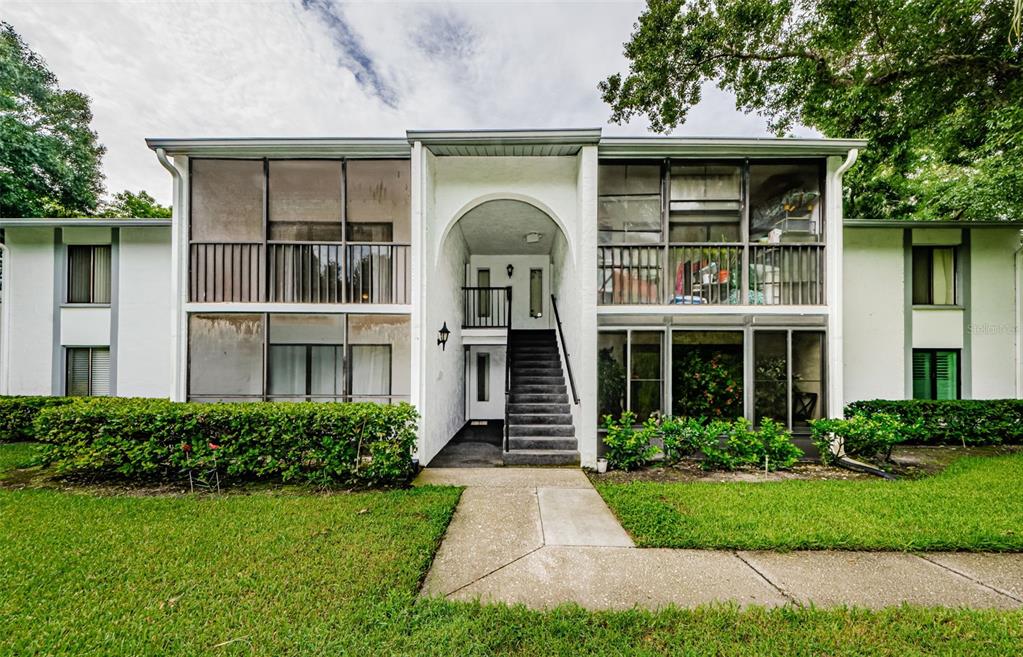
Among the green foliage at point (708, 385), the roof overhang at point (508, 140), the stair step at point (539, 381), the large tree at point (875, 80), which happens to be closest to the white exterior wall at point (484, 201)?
the roof overhang at point (508, 140)

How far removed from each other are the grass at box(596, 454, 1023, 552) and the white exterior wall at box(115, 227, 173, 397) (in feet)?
32.5

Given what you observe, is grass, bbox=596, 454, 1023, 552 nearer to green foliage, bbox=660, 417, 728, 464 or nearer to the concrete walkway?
the concrete walkway

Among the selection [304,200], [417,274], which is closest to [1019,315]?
[417,274]

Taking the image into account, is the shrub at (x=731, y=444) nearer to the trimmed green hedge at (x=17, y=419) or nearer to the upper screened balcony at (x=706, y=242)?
the upper screened balcony at (x=706, y=242)

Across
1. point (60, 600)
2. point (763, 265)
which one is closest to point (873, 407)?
point (763, 265)

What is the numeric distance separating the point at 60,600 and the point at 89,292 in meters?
9.08

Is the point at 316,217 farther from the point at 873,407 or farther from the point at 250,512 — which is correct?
the point at 873,407

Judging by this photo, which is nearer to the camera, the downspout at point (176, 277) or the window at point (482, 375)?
the downspout at point (176, 277)

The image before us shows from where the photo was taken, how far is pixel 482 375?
1028 cm

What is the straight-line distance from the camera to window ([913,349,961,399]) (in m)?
8.17

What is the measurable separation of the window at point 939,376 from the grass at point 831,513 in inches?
135

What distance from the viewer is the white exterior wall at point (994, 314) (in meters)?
Result: 8.02

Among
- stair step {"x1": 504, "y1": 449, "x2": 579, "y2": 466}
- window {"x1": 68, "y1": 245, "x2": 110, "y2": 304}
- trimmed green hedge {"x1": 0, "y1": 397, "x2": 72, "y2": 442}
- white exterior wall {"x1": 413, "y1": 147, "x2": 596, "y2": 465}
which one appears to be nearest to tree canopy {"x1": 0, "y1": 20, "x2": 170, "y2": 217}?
window {"x1": 68, "y1": 245, "x2": 110, "y2": 304}

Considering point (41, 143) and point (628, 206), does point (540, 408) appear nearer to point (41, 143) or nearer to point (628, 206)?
point (628, 206)
